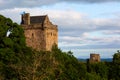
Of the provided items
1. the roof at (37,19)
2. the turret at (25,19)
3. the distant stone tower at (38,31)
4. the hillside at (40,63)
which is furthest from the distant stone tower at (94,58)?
the turret at (25,19)

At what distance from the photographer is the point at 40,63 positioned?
61062 millimetres

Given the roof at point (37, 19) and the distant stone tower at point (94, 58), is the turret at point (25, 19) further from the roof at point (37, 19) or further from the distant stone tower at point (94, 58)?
the distant stone tower at point (94, 58)

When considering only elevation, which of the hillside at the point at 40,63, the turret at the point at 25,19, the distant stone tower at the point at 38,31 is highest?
the turret at the point at 25,19

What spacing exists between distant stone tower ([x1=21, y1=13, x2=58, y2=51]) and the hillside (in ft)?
5.59

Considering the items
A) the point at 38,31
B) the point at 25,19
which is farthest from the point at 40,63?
the point at 25,19

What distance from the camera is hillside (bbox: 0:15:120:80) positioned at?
202 feet

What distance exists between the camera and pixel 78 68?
259 ft

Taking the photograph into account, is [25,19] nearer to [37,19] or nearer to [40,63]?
[37,19]

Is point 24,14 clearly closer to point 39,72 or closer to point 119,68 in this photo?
point 119,68

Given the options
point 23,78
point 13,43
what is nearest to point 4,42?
point 13,43

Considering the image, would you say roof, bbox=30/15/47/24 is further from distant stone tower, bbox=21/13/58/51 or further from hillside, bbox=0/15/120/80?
hillside, bbox=0/15/120/80

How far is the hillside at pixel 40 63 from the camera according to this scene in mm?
61562

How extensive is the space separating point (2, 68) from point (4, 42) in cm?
691

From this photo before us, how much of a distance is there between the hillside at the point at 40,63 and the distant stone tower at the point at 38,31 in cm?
171
